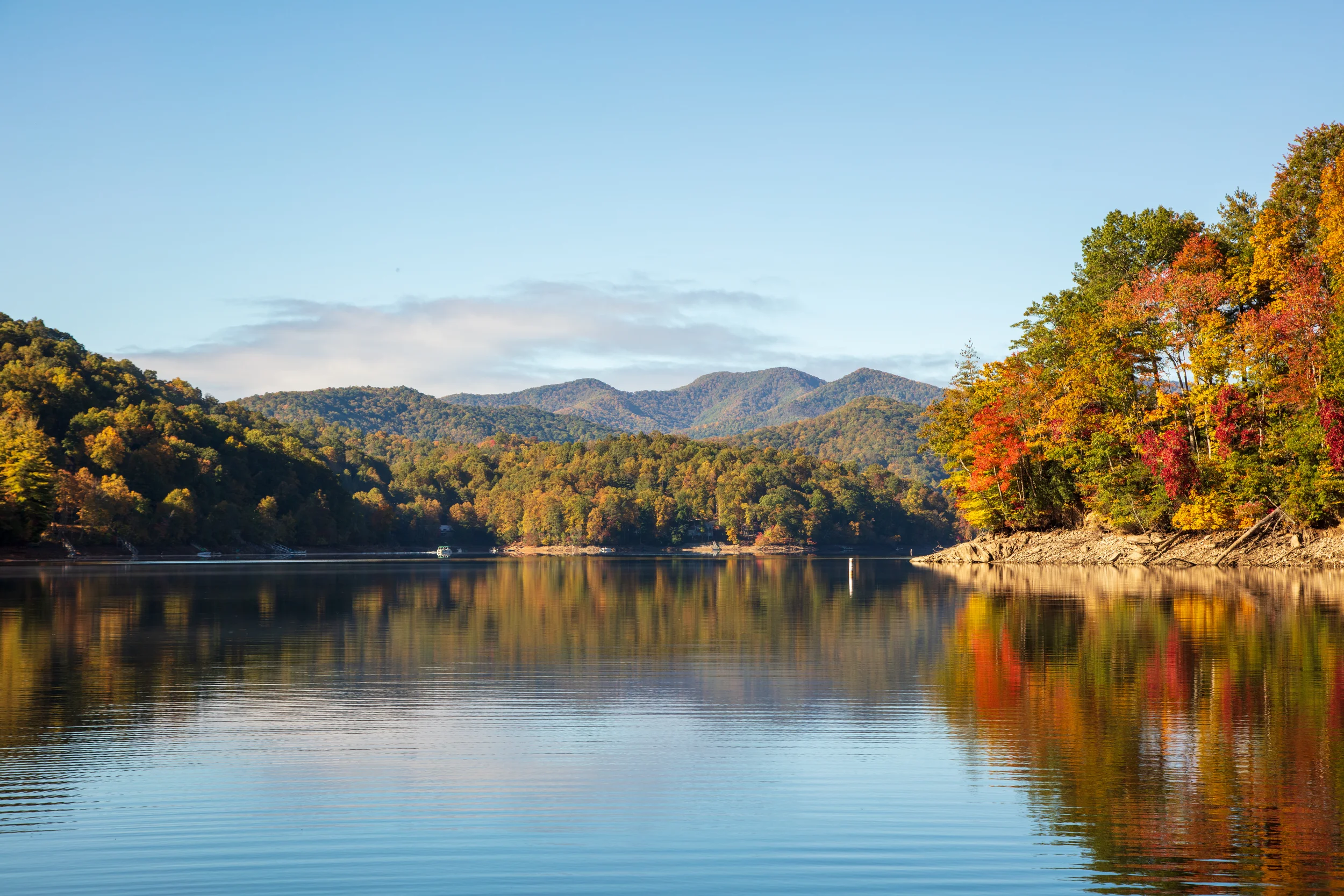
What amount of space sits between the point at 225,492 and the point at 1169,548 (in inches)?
4336

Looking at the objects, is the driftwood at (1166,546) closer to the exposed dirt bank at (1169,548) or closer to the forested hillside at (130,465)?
the exposed dirt bank at (1169,548)

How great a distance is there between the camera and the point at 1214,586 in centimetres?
3888

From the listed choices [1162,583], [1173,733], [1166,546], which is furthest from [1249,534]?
[1173,733]

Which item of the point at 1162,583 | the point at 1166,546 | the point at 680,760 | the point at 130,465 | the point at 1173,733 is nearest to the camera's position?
the point at 680,760

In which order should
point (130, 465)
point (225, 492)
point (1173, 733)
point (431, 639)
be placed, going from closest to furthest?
1. point (1173, 733)
2. point (431, 639)
3. point (130, 465)
4. point (225, 492)

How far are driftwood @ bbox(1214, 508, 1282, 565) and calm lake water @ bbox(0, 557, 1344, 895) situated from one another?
91.6 feet

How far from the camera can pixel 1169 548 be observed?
5903 cm

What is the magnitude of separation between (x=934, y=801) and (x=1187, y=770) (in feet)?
9.53

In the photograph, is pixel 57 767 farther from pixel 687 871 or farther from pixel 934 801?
pixel 934 801

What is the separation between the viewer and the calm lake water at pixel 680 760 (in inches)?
332

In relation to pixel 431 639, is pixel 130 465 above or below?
above

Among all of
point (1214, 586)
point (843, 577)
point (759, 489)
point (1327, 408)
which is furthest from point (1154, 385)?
point (759, 489)

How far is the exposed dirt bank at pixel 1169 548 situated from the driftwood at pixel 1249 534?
38mm

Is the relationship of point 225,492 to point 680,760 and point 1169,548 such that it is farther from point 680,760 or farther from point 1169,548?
point 680,760
